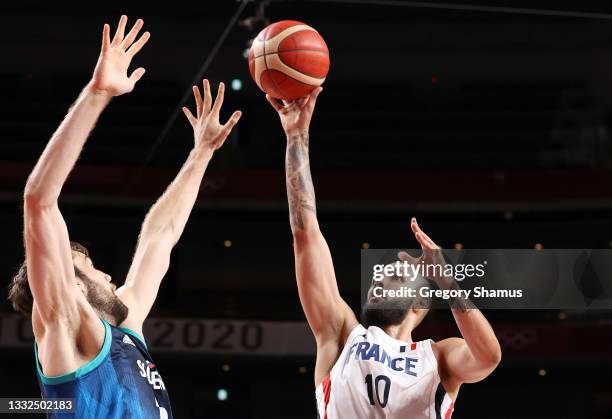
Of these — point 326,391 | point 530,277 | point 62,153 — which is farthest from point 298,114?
point 530,277

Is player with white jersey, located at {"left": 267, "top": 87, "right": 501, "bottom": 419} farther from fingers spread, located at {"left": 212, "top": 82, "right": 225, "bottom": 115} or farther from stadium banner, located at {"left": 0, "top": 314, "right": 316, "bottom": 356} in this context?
stadium banner, located at {"left": 0, "top": 314, "right": 316, "bottom": 356}

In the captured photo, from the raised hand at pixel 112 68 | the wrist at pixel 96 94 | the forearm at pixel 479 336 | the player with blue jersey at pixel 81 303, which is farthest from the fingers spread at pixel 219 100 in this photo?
the forearm at pixel 479 336

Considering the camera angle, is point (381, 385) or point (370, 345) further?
point (370, 345)

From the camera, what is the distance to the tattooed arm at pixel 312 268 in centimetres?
377

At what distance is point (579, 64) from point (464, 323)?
48.2 ft

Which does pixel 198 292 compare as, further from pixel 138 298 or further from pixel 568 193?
pixel 138 298

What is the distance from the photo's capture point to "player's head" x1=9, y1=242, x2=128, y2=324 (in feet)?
10.1

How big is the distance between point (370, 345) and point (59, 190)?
5.51ft

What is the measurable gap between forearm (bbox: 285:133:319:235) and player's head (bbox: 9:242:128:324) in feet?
3.27

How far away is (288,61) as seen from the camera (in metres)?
3.99

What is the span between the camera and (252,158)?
1525cm

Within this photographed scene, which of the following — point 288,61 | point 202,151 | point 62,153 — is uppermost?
point 288,61

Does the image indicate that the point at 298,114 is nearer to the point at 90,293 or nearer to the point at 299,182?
the point at 299,182

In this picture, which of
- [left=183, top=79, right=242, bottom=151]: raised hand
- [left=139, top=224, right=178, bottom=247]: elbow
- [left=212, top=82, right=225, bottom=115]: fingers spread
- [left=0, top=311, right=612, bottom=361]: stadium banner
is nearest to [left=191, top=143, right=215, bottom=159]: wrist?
[left=183, top=79, right=242, bottom=151]: raised hand
